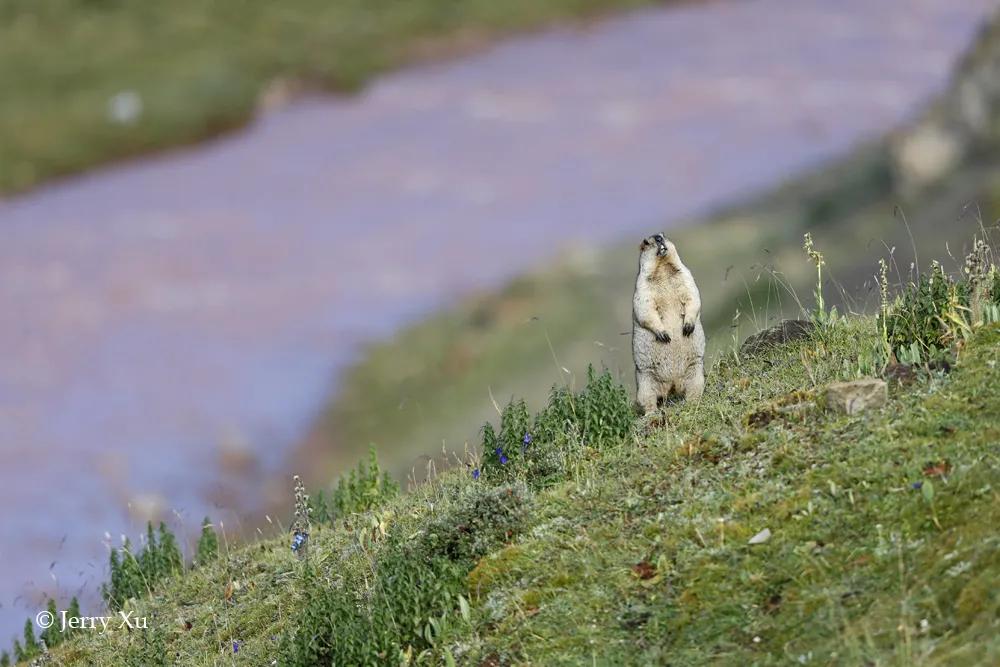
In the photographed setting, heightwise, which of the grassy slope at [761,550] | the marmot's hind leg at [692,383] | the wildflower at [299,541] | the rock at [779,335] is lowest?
the grassy slope at [761,550]

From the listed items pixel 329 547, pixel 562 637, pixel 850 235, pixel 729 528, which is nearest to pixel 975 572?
pixel 729 528

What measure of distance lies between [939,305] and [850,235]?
179ft

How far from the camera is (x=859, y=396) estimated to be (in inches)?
401

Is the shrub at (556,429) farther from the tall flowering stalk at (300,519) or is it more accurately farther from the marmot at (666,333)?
the tall flowering stalk at (300,519)

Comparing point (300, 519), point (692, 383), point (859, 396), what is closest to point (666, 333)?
point (692, 383)

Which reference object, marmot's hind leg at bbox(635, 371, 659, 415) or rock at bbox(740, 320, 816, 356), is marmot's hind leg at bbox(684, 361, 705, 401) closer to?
marmot's hind leg at bbox(635, 371, 659, 415)

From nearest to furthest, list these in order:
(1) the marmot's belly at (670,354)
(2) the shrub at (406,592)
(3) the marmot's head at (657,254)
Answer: (2) the shrub at (406,592)
(1) the marmot's belly at (670,354)
(3) the marmot's head at (657,254)

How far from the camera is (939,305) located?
11398mm

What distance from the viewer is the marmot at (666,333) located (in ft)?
41.5

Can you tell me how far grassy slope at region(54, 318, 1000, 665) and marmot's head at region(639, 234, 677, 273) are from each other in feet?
5.31

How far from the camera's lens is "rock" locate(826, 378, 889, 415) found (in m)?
10.1

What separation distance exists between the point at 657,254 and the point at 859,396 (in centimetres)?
331

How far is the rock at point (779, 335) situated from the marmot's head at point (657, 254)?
1.72 meters

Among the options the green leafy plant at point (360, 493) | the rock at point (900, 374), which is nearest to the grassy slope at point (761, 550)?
the rock at point (900, 374)
